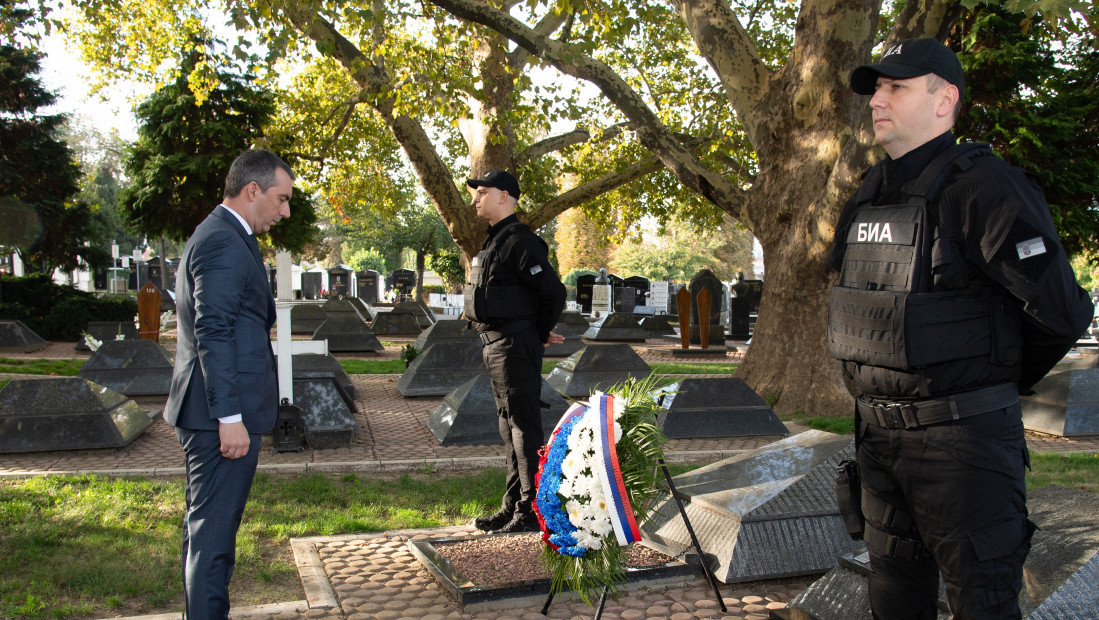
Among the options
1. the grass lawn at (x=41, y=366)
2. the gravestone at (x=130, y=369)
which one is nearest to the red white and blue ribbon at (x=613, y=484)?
the gravestone at (x=130, y=369)

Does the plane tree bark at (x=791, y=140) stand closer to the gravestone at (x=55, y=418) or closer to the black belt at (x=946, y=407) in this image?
the black belt at (x=946, y=407)

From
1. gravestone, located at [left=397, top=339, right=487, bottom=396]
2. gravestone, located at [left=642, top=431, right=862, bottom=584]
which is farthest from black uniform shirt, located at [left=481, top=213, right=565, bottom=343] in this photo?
gravestone, located at [left=397, top=339, right=487, bottom=396]

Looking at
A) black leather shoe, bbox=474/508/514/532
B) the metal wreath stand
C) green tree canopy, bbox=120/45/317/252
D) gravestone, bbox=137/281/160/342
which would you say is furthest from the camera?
green tree canopy, bbox=120/45/317/252

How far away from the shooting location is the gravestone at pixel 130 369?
10.9 m

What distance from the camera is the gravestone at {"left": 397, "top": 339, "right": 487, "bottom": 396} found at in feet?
Result: 38.2

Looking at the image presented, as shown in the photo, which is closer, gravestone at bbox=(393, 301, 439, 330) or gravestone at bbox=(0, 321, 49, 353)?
gravestone at bbox=(0, 321, 49, 353)

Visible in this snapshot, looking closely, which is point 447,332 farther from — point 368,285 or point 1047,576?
point 368,285

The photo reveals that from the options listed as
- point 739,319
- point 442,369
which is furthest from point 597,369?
point 739,319

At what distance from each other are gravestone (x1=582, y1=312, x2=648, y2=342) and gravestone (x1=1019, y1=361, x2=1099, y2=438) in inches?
491

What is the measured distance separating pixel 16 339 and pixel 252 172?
58.3ft

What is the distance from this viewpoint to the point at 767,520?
4477 millimetres

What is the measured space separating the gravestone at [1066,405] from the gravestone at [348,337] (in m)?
12.3

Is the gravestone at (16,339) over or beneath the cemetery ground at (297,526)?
over

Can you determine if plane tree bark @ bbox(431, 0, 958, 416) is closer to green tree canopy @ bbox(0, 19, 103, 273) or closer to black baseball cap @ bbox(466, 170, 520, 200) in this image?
black baseball cap @ bbox(466, 170, 520, 200)
